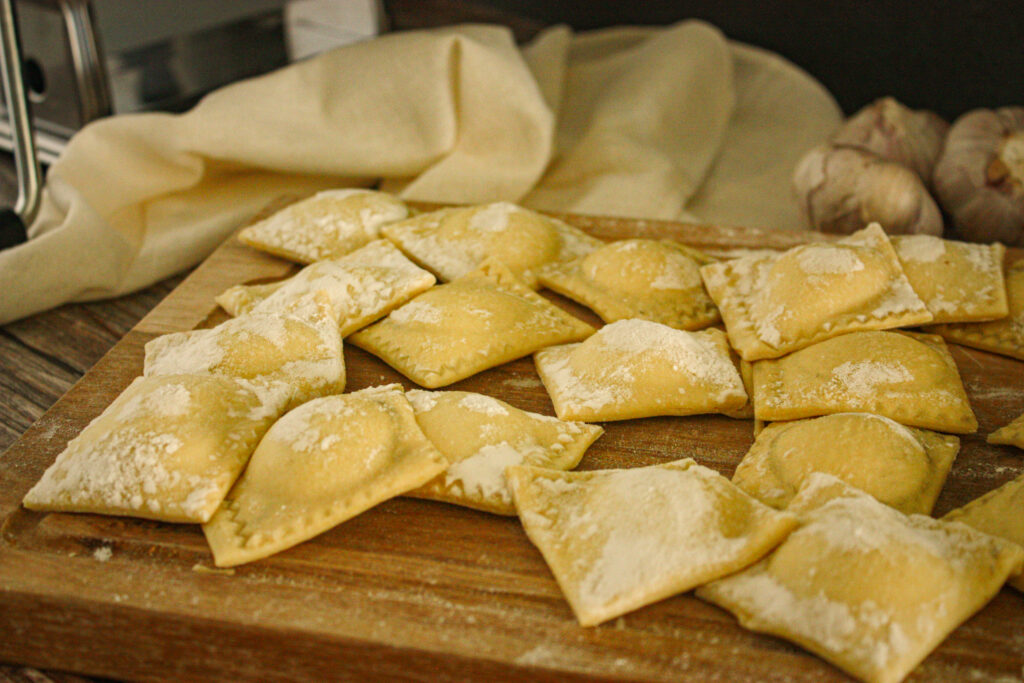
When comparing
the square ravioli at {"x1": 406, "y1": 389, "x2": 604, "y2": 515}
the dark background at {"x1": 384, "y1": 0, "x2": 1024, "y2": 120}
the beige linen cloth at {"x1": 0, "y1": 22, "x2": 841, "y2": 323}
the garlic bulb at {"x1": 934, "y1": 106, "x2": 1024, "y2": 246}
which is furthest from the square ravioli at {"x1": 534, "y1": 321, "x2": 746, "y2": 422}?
the dark background at {"x1": 384, "y1": 0, "x2": 1024, "y2": 120}

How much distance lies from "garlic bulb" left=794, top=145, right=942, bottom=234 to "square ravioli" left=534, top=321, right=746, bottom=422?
733mm

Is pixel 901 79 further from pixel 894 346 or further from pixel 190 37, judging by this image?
pixel 190 37

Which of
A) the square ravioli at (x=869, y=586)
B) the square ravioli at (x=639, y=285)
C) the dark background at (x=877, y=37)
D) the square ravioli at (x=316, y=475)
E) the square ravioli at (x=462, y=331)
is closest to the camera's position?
the square ravioli at (x=869, y=586)

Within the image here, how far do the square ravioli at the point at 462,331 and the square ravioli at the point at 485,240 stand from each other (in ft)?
0.34

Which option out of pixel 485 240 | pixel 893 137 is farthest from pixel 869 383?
pixel 893 137

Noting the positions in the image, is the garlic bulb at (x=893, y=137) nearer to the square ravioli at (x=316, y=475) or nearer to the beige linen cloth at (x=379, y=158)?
the beige linen cloth at (x=379, y=158)

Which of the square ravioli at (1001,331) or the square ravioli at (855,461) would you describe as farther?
the square ravioli at (1001,331)

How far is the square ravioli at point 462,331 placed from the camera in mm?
1492

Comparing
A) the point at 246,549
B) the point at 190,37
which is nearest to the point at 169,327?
the point at 246,549

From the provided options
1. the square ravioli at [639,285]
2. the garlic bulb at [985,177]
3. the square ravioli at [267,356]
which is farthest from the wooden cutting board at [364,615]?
the garlic bulb at [985,177]

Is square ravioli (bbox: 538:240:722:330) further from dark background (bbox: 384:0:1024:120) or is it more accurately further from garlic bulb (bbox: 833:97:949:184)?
dark background (bbox: 384:0:1024:120)

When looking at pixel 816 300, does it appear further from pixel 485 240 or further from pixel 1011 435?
pixel 485 240

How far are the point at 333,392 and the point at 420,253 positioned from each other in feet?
1.47

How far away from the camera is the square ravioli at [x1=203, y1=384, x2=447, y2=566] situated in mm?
1122
